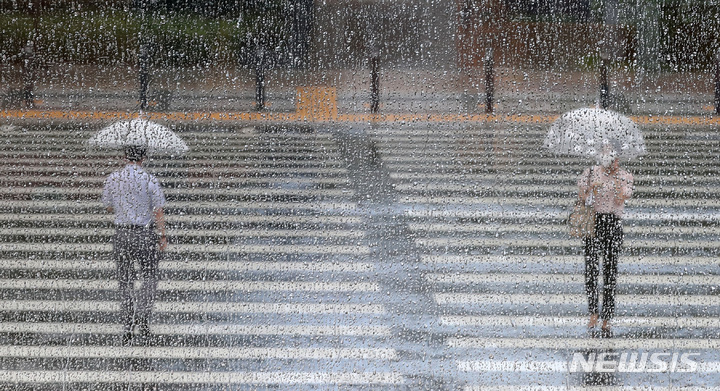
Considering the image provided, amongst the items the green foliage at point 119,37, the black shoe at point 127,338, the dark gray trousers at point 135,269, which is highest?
the green foliage at point 119,37

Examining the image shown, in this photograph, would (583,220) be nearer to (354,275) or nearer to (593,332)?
(593,332)

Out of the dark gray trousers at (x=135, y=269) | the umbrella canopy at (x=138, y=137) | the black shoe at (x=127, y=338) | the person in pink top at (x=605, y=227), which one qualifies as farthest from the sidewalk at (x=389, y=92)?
the person in pink top at (x=605, y=227)

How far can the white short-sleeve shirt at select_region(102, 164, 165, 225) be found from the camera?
3666 millimetres

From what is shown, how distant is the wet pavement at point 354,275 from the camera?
11.3 feet

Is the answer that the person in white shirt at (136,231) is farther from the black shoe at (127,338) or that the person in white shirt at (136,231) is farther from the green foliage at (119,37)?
the green foliage at (119,37)

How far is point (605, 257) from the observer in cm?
380

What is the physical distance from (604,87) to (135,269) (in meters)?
6.96

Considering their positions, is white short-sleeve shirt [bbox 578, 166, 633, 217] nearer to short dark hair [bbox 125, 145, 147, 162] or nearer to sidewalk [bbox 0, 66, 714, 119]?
short dark hair [bbox 125, 145, 147, 162]

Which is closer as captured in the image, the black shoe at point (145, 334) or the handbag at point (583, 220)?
the black shoe at point (145, 334)

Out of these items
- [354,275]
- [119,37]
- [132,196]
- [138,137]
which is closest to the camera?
[132,196]

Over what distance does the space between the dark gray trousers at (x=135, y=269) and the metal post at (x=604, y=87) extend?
5939 mm

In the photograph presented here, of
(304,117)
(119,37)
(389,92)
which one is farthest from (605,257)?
(119,37)

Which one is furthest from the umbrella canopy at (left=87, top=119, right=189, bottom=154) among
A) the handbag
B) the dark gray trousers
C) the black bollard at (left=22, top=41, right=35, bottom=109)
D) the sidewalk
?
the black bollard at (left=22, top=41, right=35, bottom=109)

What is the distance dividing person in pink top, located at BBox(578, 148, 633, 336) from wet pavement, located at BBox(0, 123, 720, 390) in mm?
108
